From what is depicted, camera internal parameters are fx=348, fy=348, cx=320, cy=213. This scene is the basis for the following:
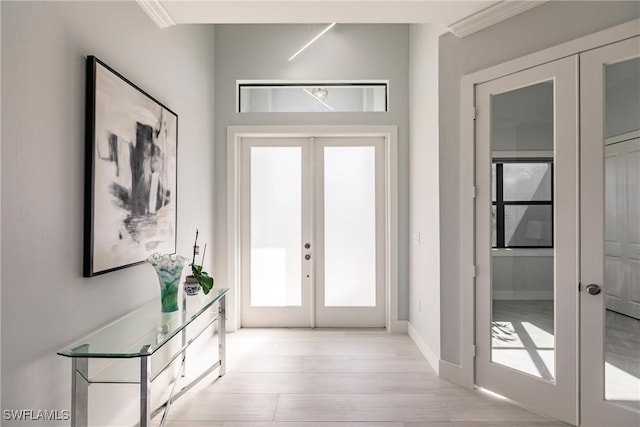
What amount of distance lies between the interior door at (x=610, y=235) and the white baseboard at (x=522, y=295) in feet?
0.67

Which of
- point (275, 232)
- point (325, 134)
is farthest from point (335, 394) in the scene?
point (325, 134)

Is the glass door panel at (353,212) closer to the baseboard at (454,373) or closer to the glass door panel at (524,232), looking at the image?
the baseboard at (454,373)

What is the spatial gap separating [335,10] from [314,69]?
1535 millimetres

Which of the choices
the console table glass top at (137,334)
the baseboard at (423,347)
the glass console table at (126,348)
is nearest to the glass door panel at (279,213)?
the baseboard at (423,347)

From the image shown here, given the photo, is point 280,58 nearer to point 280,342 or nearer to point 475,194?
point 475,194

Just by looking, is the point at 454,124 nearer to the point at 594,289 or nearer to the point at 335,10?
the point at 335,10

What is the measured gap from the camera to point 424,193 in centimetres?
318

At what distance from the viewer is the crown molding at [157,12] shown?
7.09 feet

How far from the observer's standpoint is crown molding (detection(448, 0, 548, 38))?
2246 mm

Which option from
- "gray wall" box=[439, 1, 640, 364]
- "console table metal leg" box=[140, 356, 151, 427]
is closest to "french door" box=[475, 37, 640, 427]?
"gray wall" box=[439, 1, 640, 364]

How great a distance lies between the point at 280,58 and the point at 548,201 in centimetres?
293

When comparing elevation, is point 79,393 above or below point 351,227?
below

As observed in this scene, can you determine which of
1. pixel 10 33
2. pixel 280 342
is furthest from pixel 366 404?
pixel 10 33

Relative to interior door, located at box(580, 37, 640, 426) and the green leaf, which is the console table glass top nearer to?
the green leaf
